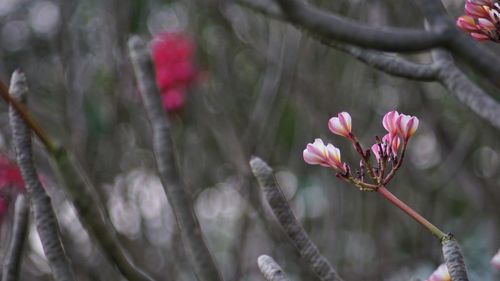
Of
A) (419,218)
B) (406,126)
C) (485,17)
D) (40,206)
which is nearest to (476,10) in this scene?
(485,17)

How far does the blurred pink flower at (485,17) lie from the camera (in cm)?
86

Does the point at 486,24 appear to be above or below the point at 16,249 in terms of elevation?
above

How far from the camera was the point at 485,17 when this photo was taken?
2.85 ft

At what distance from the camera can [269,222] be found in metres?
2.45

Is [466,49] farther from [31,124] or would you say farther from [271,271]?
[31,124]

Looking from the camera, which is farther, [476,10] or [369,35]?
[476,10]

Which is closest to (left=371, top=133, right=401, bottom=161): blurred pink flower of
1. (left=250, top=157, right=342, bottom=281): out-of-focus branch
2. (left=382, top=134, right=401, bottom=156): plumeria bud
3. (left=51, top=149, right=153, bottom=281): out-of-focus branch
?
(left=382, top=134, right=401, bottom=156): plumeria bud

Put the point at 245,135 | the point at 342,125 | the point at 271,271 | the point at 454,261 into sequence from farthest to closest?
the point at 245,135 < the point at 342,125 < the point at 271,271 < the point at 454,261

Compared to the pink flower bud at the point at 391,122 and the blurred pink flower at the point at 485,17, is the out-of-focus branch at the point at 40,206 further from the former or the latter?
the blurred pink flower at the point at 485,17

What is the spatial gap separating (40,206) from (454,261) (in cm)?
40

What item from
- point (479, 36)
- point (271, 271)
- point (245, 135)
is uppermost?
point (479, 36)

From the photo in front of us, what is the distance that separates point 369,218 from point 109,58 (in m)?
1.11

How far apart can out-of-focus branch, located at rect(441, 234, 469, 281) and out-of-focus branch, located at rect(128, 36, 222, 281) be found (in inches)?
9.6

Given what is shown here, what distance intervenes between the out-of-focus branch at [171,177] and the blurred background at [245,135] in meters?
1.11
